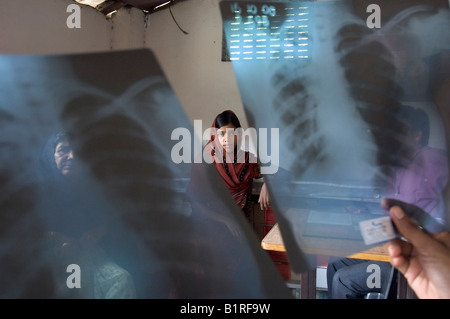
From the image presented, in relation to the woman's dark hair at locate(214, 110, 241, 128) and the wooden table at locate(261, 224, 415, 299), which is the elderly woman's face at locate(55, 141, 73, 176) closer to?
the woman's dark hair at locate(214, 110, 241, 128)

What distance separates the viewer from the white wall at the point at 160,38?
2.16ft

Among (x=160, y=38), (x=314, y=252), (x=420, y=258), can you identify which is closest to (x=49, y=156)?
(x=160, y=38)

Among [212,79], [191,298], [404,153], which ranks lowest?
[191,298]

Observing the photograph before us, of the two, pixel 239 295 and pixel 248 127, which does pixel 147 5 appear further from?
pixel 239 295

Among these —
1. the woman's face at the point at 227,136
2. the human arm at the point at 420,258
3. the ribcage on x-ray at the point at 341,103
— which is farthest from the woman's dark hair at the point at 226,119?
the human arm at the point at 420,258

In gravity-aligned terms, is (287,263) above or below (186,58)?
below

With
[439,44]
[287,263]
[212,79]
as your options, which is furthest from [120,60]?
[439,44]

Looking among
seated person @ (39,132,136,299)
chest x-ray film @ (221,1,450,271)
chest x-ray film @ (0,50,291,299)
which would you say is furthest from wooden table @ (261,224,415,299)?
seated person @ (39,132,136,299)

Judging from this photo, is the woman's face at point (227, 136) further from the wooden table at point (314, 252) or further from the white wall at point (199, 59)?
the wooden table at point (314, 252)

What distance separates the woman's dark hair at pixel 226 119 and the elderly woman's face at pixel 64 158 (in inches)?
12.5

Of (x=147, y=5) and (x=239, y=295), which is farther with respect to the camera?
(x=147, y=5)

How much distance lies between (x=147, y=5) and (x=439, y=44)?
0.60 metres

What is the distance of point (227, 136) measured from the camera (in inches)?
33.9

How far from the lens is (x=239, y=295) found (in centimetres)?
62
